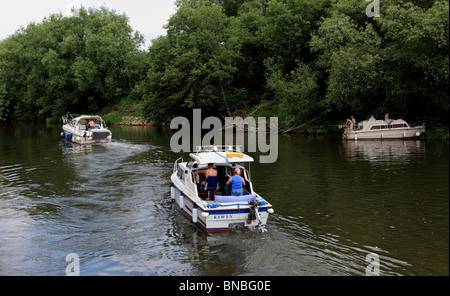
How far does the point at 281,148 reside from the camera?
109 ft

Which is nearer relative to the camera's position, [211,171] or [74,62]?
[211,171]

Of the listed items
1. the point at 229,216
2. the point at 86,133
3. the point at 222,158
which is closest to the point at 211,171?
the point at 222,158

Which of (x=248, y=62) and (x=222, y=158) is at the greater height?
(x=248, y=62)

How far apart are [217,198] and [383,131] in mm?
26574

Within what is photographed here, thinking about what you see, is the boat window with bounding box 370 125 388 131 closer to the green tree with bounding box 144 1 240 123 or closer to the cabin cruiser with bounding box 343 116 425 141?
the cabin cruiser with bounding box 343 116 425 141

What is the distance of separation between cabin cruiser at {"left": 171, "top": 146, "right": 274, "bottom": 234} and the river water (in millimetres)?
450

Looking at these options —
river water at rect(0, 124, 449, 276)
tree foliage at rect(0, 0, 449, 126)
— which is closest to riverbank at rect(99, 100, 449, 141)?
tree foliage at rect(0, 0, 449, 126)

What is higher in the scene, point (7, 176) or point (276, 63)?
point (276, 63)

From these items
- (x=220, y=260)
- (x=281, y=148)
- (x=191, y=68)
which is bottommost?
(x=220, y=260)

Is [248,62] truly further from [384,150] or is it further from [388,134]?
[384,150]

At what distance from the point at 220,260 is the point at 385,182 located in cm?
1159

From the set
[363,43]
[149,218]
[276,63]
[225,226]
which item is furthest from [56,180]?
[276,63]

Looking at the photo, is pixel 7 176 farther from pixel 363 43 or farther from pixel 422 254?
pixel 363 43

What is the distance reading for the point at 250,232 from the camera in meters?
13.5
